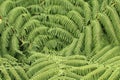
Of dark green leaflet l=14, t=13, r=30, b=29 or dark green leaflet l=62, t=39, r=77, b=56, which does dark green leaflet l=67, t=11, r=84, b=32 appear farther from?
dark green leaflet l=14, t=13, r=30, b=29

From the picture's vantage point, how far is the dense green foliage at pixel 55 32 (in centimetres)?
469

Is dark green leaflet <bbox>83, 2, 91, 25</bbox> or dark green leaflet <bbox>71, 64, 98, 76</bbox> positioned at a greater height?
dark green leaflet <bbox>83, 2, 91, 25</bbox>

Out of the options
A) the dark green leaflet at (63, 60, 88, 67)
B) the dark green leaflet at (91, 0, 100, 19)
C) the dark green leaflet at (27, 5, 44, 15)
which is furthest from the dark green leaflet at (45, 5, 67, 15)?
the dark green leaflet at (63, 60, 88, 67)

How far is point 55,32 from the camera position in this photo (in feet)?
17.8

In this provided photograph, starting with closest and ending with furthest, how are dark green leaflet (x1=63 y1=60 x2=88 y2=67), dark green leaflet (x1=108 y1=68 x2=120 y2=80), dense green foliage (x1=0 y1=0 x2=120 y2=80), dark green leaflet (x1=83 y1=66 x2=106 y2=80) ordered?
1. dark green leaflet (x1=108 y1=68 x2=120 y2=80)
2. dark green leaflet (x1=83 y1=66 x2=106 y2=80)
3. dark green leaflet (x1=63 y1=60 x2=88 y2=67)
4. dense green foliage (x1=0 y1=0 x2=120 y2=80)

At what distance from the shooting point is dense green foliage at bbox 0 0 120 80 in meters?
4.69

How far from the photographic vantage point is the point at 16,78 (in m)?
4.32

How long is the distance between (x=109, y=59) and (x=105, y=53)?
0.29 m

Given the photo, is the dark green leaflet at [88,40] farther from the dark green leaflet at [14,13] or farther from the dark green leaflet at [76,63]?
the dark green leaflet at [14,13]

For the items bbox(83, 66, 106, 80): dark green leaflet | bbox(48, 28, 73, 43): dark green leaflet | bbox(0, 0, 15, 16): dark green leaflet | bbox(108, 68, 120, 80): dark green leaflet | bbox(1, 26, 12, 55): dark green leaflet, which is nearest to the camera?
bbox(108, 68, 120, 80): dark green leaflet

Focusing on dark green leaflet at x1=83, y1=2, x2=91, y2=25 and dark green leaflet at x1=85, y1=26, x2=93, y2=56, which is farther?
dark green leaflet at x1=83, y1=2, x2=91, y2=25

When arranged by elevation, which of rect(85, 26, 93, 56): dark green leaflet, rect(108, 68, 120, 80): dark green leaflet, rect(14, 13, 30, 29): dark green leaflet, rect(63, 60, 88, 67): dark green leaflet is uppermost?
rect(14, 13, 30, 29): dark green leaflet

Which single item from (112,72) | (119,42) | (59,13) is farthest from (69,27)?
(112,72)

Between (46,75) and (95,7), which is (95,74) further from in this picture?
(95,7)
